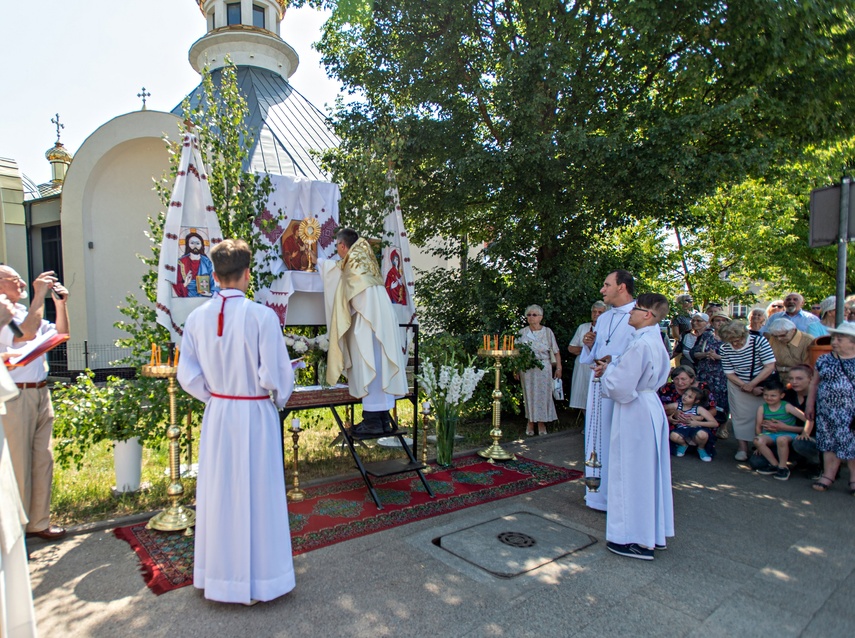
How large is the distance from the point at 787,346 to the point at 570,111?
14.2 ft

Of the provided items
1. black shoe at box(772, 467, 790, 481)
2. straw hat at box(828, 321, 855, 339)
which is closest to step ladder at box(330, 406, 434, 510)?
black shoe at box(772, 467, 790, 481)

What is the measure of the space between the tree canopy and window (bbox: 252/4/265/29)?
12352mm

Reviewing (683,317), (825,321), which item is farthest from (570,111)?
(825,321)

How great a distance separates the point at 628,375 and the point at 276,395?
245 centimetres

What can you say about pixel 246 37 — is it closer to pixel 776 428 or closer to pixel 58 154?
pixel 58 154

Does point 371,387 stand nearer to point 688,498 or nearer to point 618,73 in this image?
point 688,498

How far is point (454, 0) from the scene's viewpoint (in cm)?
797

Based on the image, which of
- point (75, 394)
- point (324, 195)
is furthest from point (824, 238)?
point (75, 394)

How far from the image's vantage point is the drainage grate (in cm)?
439

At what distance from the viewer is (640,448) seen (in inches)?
166

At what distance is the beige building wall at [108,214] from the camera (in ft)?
50.2

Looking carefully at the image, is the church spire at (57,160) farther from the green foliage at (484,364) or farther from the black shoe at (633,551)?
the black shoe at (633,551)

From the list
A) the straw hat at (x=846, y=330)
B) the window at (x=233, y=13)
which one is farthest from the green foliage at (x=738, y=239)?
the window at (x=233, y=13)

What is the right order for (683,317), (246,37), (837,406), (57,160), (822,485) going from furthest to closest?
(57,160)
(246,37)
(683,317)
(822,485)
(837,406)
